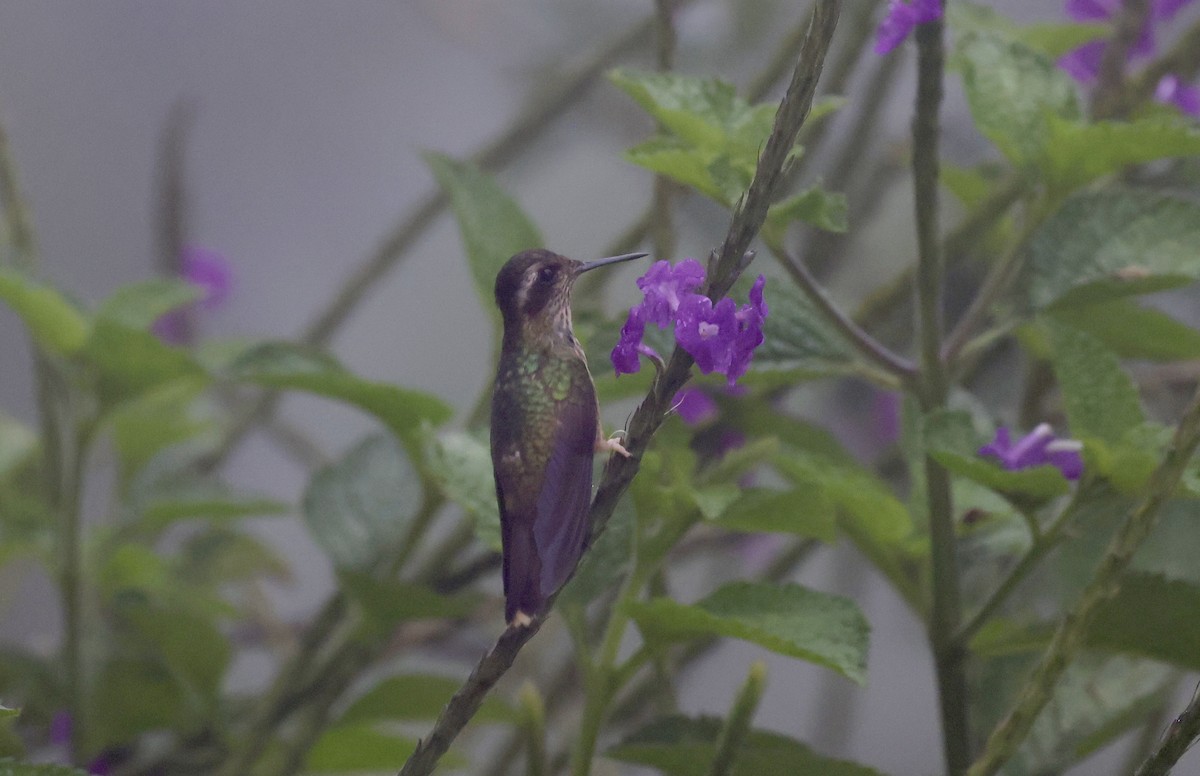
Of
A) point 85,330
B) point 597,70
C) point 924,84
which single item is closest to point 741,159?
point 924,84

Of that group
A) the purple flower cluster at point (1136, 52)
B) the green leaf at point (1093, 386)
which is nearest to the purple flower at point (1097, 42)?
the purple flower cluster at point (1136, 52)

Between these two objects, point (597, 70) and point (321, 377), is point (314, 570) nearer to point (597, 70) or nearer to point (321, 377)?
point (597, 70)

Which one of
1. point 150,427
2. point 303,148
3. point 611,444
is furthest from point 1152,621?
point 303,148

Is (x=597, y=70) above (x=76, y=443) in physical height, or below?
above

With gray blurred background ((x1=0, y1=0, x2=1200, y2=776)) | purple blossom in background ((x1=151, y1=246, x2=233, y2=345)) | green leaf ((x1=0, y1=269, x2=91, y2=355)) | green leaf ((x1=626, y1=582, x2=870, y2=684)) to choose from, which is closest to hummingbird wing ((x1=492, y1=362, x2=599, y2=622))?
green leaf ((x1=626, y1=582, x2=870, y2=684))

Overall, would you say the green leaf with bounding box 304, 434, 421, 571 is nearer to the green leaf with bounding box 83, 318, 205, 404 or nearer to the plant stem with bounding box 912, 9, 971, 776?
the green leaf with bounding box 83, 318, 205, 404
